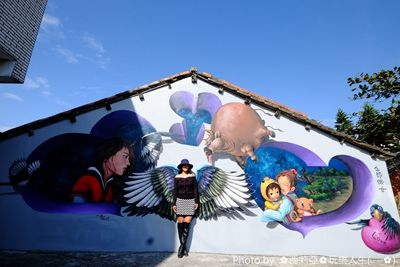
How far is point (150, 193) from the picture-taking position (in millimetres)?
6824

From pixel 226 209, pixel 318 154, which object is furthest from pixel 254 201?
pixel 318 154

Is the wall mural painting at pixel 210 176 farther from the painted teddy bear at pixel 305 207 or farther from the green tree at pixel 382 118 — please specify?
the green tree at pixel 382 118

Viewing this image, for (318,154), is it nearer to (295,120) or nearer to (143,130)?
(295,120)

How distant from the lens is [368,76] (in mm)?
11453

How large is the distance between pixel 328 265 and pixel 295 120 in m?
3.54

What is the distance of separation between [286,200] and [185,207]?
99.9 inches

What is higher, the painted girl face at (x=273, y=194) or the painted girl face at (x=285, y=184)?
the painted girl face at (x=285, y=184)

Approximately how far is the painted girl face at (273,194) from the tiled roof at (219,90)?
6.15 ft

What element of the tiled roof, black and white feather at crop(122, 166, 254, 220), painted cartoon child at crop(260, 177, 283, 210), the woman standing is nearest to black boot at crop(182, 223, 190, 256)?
the woman standing

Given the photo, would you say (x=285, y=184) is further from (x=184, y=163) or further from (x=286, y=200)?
(x=184, y=163)

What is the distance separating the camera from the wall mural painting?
259 inches

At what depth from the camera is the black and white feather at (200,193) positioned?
6688 millimetres

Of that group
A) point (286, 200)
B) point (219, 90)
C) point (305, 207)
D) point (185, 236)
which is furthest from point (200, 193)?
point (219, 90)

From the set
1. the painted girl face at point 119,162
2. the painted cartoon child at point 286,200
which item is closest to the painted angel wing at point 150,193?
the painted girl face at point 119,162
